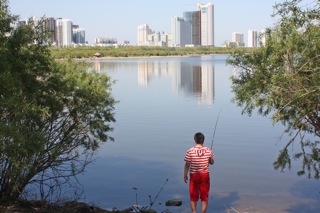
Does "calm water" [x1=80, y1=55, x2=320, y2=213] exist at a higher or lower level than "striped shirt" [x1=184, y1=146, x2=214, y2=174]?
lower

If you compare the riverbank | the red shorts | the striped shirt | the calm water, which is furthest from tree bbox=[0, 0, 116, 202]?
the red shorts

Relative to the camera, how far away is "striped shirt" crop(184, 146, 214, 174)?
750 centimetres

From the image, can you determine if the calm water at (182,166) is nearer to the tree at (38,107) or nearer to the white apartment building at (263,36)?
the white apartment building at (263,36)

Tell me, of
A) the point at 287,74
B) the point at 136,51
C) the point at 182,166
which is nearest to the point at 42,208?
the point at 287,74

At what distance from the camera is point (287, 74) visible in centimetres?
723

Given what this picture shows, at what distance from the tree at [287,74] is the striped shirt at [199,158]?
1.21m

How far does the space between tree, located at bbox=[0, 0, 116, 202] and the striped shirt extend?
236cm

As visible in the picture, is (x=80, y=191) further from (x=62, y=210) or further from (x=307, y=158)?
(x=307, y=158)

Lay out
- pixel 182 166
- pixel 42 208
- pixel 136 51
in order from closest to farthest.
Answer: pixel 42 208
pixel 182 166
pixel 136 51

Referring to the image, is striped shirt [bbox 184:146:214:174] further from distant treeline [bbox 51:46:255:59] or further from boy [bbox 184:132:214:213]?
distant treeline [bbox 51:46:255:59]

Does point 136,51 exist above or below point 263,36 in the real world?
above

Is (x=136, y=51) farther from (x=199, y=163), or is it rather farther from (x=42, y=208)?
(x=199, y=163)

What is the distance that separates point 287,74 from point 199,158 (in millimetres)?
1910

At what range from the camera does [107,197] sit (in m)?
13.0
